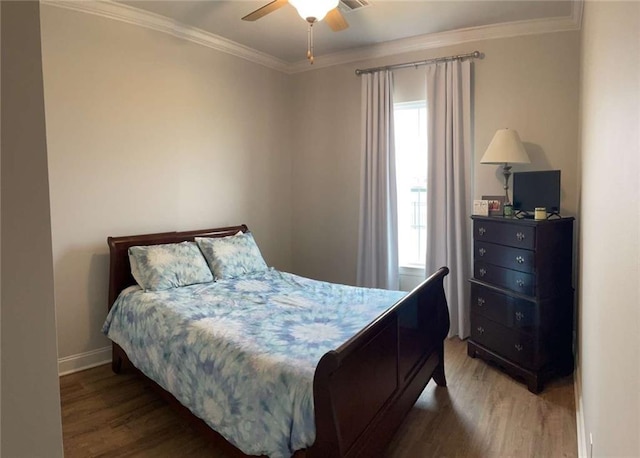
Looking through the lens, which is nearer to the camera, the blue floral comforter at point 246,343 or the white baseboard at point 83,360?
the blue floral comforter at point 246,343

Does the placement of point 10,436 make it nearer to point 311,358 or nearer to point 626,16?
point 311,358

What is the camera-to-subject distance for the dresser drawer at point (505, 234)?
2.97 metres

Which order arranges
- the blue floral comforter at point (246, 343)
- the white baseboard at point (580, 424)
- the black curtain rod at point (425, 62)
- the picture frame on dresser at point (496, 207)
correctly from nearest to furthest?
the blue floral comforter at point (246, 343), the white baseboard at point (580, 424), the picture frame on dresser at point (496, 207), the black curtain rod at point (425, 62)

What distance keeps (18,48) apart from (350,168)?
404 cm

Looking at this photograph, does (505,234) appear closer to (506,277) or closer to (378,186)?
(506,277)

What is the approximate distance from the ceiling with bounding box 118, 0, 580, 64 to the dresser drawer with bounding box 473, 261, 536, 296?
203 centimetres

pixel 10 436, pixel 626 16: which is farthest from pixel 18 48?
pixel 626 16

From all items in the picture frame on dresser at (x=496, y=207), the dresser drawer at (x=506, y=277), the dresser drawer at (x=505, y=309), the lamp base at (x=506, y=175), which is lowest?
the dresser drawer at (x=505, y=309)

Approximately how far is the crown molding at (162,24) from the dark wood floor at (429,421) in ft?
9.16

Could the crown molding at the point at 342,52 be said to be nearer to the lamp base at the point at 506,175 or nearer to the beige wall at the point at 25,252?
the lamp base at the point at 506,175

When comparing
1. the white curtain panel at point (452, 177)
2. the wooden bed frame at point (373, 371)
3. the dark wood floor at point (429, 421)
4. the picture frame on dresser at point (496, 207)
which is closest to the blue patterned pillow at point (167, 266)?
the wooden bed frame at point (373, 371)

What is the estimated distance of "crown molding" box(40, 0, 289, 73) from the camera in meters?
3.18

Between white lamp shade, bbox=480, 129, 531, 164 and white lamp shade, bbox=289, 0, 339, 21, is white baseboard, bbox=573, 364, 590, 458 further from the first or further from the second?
white lamp shade, bbox=289, 0, 339, 21

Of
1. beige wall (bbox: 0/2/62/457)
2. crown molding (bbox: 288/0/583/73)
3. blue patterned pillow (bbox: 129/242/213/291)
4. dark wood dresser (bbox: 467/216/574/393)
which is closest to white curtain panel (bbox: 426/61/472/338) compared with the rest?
crown molding (bbox: 288/0/583/73)
